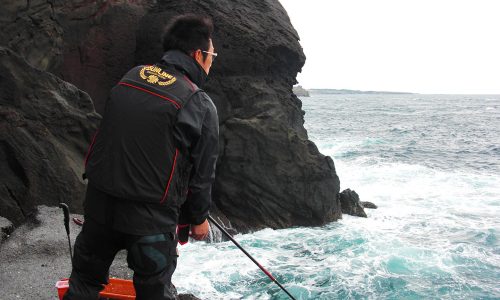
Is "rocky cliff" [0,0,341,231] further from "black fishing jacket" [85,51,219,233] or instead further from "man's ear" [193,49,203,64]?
"black fishing jacket" [85,51,219,233]

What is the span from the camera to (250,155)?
10.8 metres

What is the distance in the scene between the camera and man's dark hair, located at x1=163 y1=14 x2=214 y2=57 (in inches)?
110

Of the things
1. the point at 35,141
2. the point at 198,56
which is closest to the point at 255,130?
the point at 35,141

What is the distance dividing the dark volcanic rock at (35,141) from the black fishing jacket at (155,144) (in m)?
4.94

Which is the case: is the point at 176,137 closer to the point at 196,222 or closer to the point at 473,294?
the point at 196,222

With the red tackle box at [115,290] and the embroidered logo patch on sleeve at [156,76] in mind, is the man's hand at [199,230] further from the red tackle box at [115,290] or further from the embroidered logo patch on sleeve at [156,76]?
the red tackle box at [115,290]

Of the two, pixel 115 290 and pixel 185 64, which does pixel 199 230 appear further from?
pixel 115 290

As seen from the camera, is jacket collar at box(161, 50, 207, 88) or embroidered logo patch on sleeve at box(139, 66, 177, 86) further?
jacket collar at box(161, 50, 207, 88)

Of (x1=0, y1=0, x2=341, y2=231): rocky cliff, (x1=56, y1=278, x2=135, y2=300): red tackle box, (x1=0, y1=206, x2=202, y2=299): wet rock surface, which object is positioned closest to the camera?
(x1=56, y1=278, x2=135, y2=300): red tackle box

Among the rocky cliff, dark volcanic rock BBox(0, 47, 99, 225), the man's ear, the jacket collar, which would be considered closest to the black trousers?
the jacket collar

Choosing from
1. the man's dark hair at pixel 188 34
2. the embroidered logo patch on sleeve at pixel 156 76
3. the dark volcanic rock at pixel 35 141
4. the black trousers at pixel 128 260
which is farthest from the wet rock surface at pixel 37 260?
the man's dark hair at pixel 188 34

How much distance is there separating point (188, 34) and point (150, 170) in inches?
36.2

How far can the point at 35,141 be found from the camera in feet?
23.8

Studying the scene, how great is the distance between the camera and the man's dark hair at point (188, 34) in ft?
9.15
